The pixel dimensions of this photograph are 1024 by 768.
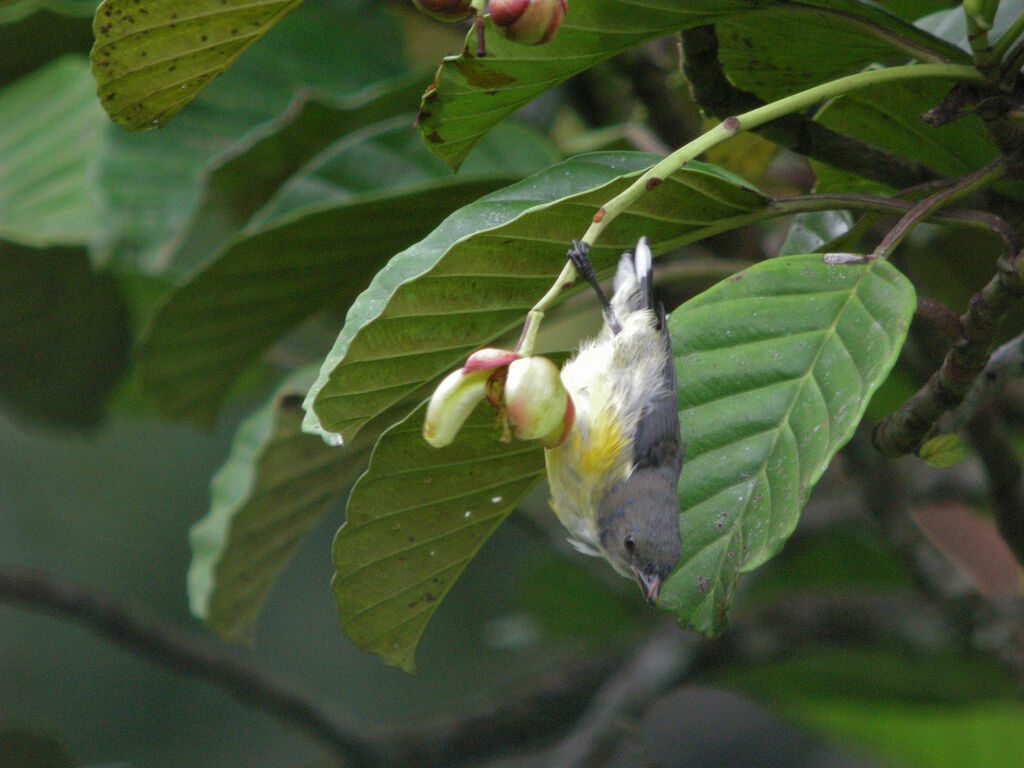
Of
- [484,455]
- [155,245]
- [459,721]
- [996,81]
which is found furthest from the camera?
[459,721]

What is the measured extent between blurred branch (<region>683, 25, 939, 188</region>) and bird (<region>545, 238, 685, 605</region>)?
31cm

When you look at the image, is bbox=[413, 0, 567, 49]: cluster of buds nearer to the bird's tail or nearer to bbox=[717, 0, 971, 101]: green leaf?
bbox=[717, 0, 971, 101]: green leaf

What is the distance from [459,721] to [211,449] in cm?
348

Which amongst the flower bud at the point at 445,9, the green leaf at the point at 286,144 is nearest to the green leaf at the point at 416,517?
the flower bud at the point at 445,9

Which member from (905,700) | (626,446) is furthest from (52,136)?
(905,700)

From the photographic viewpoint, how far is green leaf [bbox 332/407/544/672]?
3.48 feet

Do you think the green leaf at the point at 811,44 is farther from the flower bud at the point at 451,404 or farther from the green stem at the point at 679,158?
the flower bud at the point at 451,404

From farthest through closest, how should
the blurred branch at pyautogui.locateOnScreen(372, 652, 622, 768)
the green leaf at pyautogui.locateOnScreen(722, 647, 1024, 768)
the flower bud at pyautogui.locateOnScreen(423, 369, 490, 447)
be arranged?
the green leaf at pyautogui.locateOnScreen(722, 647, 1024, 768)
the blurred branch at pyautogui.locateOnScreen(372, 652, 622, 768)
the flower bud at pyautogui.locateOnScreen(423, 369, 490, 447)

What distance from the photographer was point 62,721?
15.9 ft

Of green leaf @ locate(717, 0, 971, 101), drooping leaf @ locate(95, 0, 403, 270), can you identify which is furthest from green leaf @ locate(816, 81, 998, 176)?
drooping leaf @ locate(95, 0, 403, 270)

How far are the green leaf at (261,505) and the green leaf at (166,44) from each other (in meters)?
0.59

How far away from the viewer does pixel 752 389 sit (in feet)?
3.14

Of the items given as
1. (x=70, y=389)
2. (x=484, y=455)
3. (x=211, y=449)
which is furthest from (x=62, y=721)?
(x=484, y=455)

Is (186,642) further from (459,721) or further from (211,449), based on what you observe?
(211,449)
